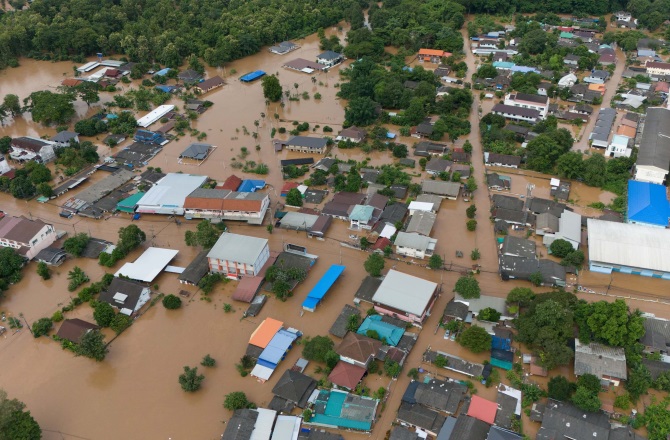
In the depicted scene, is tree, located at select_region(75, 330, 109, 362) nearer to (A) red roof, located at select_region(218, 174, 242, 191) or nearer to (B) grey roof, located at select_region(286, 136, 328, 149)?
(A) red roof, located at select_region(218, 174, 242, 191)

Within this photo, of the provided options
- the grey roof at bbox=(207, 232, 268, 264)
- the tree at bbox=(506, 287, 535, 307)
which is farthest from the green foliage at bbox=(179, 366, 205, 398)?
the tree at bbox=(506, 287, 535, 307)

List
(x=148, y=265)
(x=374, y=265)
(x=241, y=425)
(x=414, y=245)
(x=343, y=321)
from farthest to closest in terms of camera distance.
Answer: (x=414, y=245), (x=148, y=265), (x=374, y=265), (x=343, y=321), (x=241, y=425)

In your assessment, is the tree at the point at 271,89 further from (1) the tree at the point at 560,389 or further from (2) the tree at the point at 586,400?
(2) the tree at the point at 586,400

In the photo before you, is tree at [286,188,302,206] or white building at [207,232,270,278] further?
tree at [286,188,302,206]

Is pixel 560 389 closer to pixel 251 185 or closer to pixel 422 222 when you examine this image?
pixel 422 222

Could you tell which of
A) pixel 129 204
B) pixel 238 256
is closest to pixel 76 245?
pixel 129 204

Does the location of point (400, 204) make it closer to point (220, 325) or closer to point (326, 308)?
point (326, 308)
